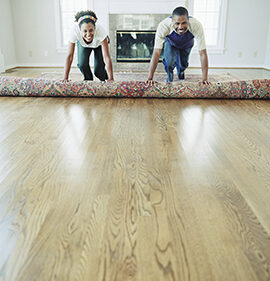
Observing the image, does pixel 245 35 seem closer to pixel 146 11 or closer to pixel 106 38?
pixel 146 11

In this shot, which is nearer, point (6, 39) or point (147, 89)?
point (147, 89)

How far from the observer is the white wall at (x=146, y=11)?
19.6ft

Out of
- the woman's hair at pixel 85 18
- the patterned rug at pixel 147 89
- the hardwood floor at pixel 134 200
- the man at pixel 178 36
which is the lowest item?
the hardwood floor at pixel 134 200

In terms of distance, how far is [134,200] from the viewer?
1223 mm

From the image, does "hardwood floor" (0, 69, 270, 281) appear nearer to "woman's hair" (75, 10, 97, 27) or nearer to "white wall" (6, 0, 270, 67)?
"woman's hair" (75, 10, 97, 27)

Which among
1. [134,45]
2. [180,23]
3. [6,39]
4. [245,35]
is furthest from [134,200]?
[245,35]

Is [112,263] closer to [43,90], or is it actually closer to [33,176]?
[33,176]

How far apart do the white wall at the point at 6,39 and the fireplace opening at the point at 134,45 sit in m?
2.11

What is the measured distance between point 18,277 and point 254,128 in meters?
1.87

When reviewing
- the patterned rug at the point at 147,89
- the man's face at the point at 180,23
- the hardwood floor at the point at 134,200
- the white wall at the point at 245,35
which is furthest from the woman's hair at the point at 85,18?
the white wall at the point at 245,35

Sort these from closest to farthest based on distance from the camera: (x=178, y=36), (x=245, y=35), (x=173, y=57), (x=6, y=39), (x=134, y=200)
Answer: (x=134, y=200) < (x=178, y=36) < (x=173, y=57) < (x=6, y=39) < (x=245, y=35)

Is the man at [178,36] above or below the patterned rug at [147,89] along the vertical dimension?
above

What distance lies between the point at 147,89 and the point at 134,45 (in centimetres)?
340

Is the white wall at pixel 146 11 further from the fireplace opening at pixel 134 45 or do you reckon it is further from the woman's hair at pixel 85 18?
the woman's hair at pixel 85 18
